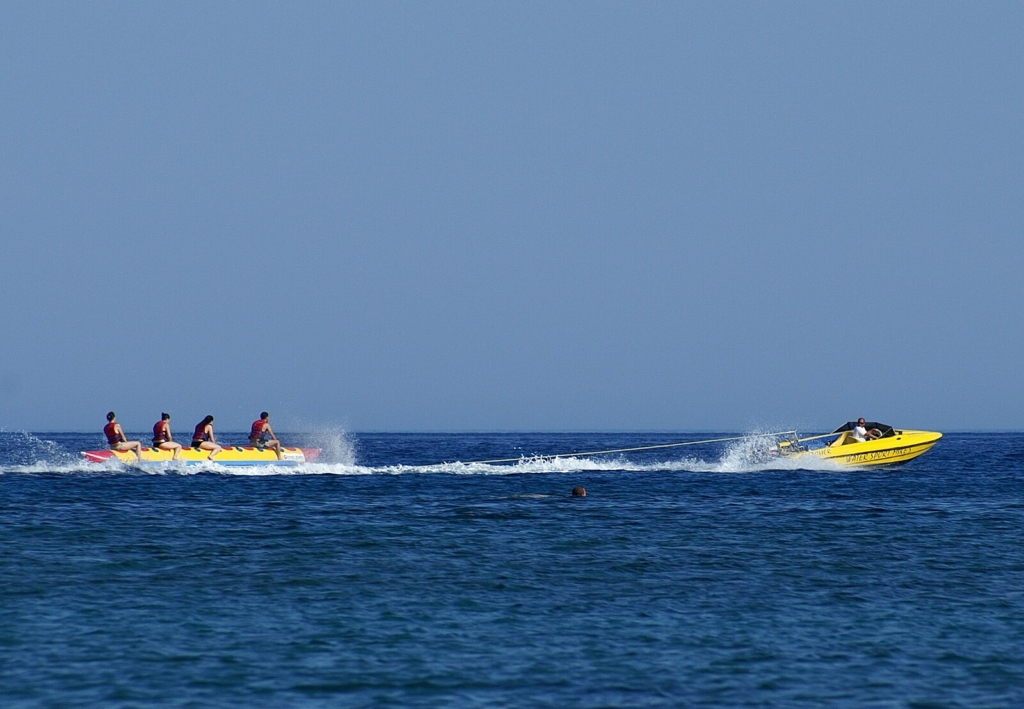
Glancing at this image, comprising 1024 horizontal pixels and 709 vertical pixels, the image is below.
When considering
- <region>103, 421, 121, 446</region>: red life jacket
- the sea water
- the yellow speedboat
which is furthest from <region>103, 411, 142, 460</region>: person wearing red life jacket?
the yellow speedboat

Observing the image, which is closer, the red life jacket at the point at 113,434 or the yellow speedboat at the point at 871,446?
the red life jacket at the point at 113,434

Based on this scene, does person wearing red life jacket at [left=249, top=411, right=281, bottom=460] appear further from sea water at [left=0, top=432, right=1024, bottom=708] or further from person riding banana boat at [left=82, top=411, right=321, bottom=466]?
sea water at [left=0, top=432, right=1024, bottom=708]

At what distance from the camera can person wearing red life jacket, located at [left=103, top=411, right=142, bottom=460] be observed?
42156 mm

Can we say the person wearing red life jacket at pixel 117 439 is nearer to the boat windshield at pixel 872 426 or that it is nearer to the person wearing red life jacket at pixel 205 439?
the person wearing red life jacket at pixel 205 439

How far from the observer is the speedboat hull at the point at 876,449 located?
1838 inches

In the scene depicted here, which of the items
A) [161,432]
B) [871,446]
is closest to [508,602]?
[161,432]

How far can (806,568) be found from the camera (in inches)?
876

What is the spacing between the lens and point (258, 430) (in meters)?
45.8

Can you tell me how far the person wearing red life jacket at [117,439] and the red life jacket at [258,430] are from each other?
427cm

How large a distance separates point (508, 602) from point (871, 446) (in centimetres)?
3113

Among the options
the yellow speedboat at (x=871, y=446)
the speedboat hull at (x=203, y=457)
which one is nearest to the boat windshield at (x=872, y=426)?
the yellow speedboat at (x=871, y=446)

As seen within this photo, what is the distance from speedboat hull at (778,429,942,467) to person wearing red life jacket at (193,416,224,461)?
2307cm

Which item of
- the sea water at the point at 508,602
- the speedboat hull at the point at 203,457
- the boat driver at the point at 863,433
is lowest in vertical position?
the sea water at the point at 508,602

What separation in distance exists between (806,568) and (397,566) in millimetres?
7512
